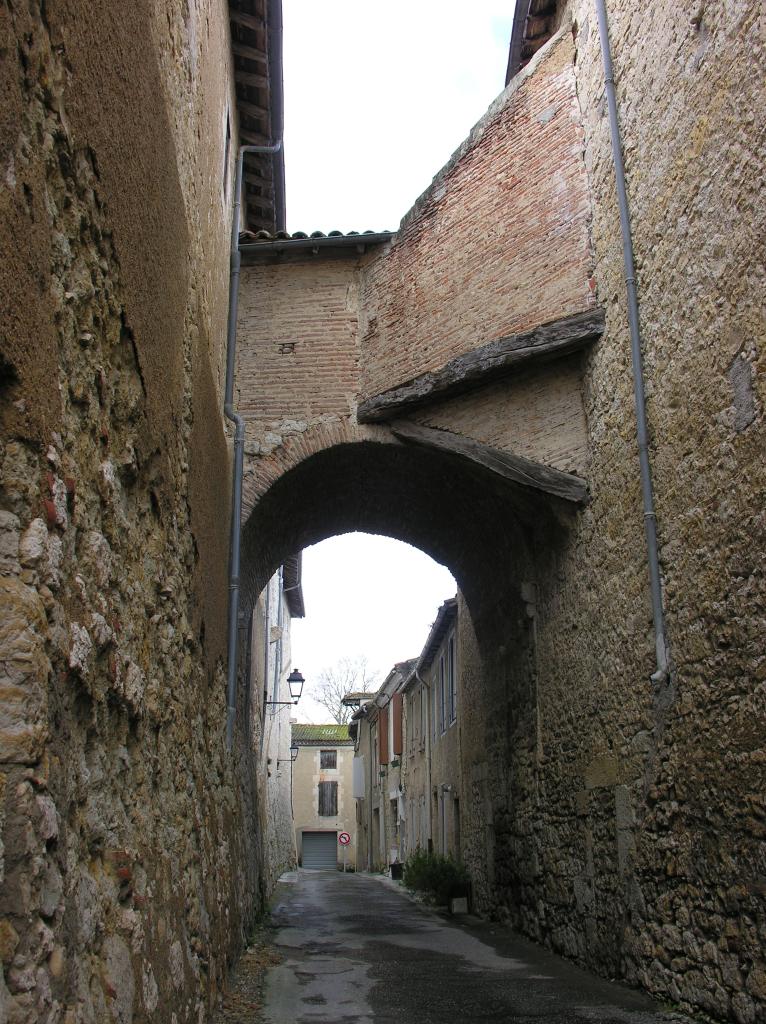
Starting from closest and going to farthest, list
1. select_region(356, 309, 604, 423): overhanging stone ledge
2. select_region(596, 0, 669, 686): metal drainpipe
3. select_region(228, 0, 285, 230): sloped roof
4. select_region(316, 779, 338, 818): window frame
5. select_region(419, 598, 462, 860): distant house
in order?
1. select_region(596, 0, 669, 686): metal drainpipe
2. select_region(356, 309, 604, 423): overhanging stone ledge
3. select_region(228, 0, 285, 230): sloped roof
4. select_region(419, 598, 462, 860): distant house
5. select_region(316, 779, 338, 818): window frame

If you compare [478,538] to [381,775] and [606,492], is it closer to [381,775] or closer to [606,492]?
[606,492]

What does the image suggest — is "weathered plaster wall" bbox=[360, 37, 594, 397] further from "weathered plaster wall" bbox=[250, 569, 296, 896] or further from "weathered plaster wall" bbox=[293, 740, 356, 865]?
"weathered plaster wall" bbox=[293, 740, 356, 865]

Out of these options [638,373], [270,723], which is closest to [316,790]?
[270,723]

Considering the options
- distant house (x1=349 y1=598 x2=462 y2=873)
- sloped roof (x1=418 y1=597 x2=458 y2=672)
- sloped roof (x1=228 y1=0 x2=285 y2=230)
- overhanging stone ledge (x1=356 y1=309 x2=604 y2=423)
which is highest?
sloped roof (x1=228 y1=0 x2=285 y2=230)

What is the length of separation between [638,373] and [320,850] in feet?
124

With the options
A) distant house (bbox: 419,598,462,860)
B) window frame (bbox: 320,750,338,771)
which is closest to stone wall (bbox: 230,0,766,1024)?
distant house (bbox: 419,598,462,860)

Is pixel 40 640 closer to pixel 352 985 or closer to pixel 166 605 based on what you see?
pixel 166 605

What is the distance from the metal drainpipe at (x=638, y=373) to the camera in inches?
233

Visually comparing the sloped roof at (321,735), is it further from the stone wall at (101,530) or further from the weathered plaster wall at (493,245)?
the stone wall at (101,530)

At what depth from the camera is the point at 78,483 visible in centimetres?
289

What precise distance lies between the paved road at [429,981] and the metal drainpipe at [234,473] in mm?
1939

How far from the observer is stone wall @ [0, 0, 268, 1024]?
2.26m

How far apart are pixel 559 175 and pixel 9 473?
684cm

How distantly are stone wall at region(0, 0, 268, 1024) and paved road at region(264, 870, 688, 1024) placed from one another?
0.95 metres
